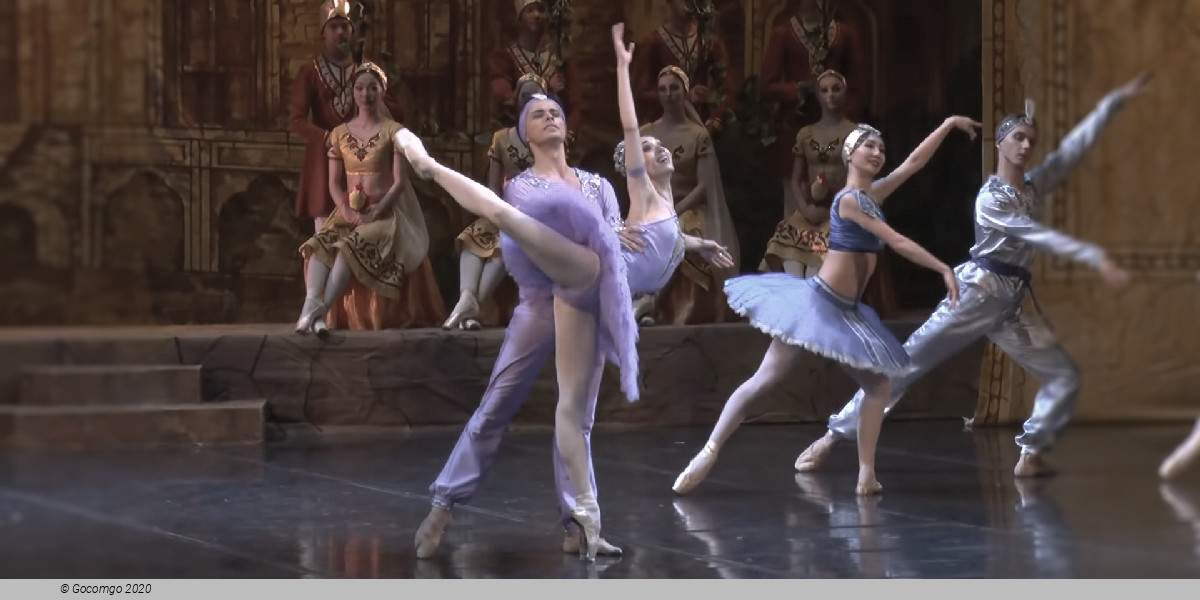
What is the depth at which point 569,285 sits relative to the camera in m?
4.58

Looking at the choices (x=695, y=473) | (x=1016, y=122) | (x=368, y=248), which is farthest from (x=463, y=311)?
(x=1016, y=122)

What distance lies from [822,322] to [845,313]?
0.32 ft

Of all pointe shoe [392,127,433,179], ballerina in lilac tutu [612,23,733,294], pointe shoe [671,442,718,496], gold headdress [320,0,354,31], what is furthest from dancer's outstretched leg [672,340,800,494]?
gold headdress [320,0,354,31]

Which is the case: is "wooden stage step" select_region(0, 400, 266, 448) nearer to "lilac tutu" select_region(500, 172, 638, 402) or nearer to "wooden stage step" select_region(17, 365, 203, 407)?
"wooden stage step" select_region(17, 365, 203, 407)

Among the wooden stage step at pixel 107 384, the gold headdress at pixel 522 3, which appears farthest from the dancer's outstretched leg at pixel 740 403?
the gold headdress at pixel 522 3

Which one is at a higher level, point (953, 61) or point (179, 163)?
point (953, 61)

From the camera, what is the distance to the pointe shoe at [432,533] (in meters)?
4.65

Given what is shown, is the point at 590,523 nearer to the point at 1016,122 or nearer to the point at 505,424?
the point at 505,424

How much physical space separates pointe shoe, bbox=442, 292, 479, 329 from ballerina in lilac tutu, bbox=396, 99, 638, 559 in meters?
2.83

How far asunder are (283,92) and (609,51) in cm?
165

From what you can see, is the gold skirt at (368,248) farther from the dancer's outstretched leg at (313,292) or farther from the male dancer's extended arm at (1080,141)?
the male dancer's extended arm at (1080,141)

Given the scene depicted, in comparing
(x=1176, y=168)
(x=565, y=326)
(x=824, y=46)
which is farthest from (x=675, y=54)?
(x=565, y=326)

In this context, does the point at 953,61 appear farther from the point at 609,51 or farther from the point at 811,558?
the point at 811,558

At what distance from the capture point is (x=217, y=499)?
219 inches
